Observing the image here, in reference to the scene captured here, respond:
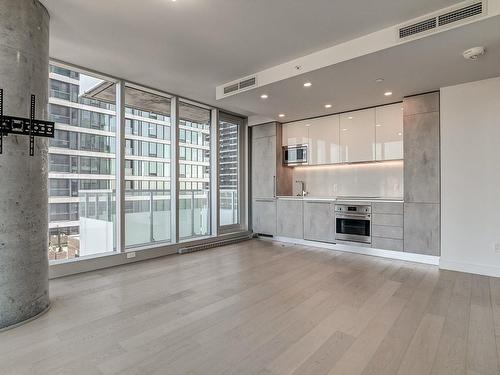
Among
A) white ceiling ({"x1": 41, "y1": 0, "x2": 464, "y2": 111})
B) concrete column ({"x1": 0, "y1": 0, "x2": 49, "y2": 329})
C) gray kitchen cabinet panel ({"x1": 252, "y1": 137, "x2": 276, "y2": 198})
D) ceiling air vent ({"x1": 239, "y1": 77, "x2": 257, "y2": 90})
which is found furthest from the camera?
gray kitchen cabinet panel ({"x1": 252, "y1": 137, "x2": 276, "y2": 198})

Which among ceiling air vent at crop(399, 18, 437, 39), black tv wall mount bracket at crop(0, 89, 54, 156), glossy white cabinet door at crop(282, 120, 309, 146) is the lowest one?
black tv wall mount bracket at crop(0, 89, 54, 156)

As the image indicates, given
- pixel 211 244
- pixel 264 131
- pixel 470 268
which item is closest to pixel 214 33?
pixel 264 131

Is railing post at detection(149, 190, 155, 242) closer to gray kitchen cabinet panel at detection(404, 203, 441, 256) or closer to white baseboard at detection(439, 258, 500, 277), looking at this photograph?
gray kitchen cabinet panel at detection(404, 203, 441, 256)

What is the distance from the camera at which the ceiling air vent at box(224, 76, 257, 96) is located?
425 centimetres

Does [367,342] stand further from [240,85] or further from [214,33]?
[240,85]

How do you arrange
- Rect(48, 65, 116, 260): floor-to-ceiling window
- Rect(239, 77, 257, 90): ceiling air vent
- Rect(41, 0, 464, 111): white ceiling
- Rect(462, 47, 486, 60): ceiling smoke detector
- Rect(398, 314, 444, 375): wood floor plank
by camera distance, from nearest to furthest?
Rect(398, 314, 444, 375): wood floor plank, Rect(41, 0, 464, 111): white ceiling, Rect(462, 47, 486, 60): ceiling smoke detector, Rect(48, 65, 116, 260): floor-to-ceiling window, Rect(239, 77, 257, 90): ceiling air vent

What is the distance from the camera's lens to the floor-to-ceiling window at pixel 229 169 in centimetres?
639

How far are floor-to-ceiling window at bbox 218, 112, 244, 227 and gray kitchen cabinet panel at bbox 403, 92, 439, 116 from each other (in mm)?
3571

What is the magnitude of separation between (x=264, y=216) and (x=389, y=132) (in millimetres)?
3130

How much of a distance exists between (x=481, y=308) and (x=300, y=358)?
213cm

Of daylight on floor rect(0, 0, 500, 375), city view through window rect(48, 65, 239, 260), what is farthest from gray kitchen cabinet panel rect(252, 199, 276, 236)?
city view through window rect(48, 65, 239, 260)

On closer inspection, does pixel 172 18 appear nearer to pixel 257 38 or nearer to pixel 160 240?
pixel 257 38

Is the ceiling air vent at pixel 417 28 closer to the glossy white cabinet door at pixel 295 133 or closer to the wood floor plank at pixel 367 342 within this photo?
the wood floor plank at pixel 367 342

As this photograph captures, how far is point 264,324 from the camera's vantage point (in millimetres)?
2488
